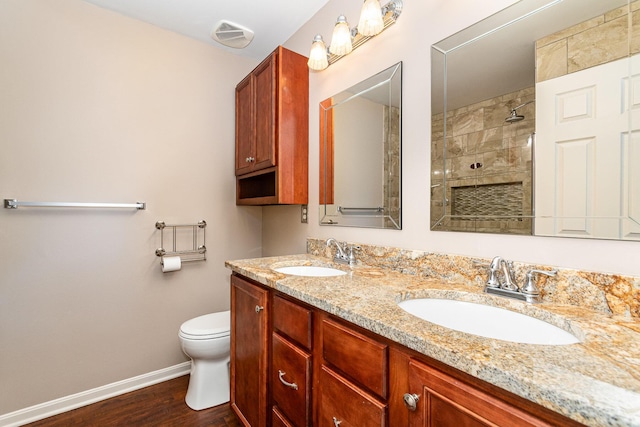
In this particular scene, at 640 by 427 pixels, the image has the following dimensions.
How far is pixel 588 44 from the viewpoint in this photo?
848 mm

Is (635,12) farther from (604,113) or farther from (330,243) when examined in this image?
(330,243)

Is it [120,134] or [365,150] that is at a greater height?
[120,134]

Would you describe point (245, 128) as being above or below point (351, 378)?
above

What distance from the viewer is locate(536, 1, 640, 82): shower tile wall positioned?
785 mm

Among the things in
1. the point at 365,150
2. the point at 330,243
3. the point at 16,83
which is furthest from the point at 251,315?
the point at 16,83

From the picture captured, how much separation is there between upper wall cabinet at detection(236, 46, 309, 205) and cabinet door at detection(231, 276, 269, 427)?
0.67 metres

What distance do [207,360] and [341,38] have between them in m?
2.03

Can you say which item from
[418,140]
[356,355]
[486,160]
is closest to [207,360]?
[356,355]

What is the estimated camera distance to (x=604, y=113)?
2.68 feet

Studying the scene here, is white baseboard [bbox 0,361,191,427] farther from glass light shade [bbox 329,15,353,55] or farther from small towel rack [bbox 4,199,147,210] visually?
glass light shade [bbox 329,15,353,55]

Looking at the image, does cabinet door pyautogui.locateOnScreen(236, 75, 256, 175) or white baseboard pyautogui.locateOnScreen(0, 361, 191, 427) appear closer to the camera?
white baseboard pyautogui.locateOnScreen(0, 361, 191, 427)

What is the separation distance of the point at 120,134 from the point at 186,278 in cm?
110

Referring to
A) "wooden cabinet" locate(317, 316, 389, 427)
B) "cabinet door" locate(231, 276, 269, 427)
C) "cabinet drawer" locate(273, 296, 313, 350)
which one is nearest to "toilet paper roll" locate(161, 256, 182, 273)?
"cabinet door" locate(231, 276, 269, 427)

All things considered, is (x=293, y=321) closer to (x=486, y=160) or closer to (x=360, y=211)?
(x=360, y=211)
